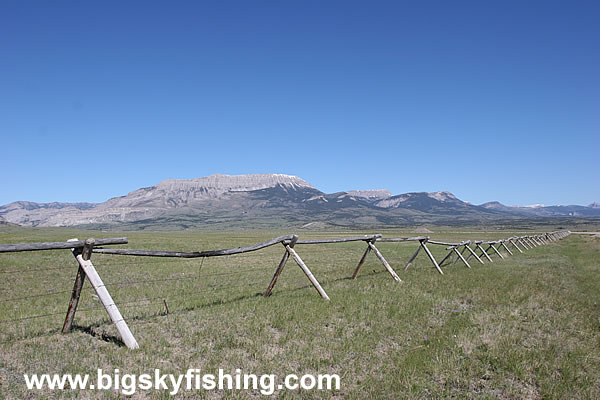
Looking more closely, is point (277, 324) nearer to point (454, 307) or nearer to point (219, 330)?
point (219, 330)

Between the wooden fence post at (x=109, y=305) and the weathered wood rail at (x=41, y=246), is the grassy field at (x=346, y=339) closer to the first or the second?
the wooden fence post at (x=109, y=305)

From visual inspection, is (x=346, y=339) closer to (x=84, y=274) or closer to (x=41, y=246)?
(x=84, y=274)

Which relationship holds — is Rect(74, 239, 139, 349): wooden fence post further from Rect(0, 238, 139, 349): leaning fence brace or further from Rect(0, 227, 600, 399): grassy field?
Rect(0, 227, 600, 399): grassy field

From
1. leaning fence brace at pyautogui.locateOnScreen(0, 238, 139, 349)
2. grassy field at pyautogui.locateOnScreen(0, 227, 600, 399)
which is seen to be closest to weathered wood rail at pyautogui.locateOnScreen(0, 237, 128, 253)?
leaning fence brace at pyautogui.locateOnScreen(0, 238, 139, 349)

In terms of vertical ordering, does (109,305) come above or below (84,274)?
below

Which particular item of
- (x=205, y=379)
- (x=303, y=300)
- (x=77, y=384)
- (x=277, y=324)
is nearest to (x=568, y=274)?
(x=303, y=300)

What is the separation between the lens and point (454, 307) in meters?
10.0

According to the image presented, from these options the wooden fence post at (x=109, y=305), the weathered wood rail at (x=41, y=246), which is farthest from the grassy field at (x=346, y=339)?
the weathered wood rail at (x=41, y=246)

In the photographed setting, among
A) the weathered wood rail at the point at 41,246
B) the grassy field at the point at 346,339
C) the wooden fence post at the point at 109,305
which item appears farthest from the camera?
the weathered wood rail at the point at 41,246

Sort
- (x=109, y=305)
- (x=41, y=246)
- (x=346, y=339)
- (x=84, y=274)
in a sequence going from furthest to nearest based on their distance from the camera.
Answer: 1. (x=84, y=274)
2. (x=346, y=339)
3. (x=109, y=305)
4. (x=41, y=246)

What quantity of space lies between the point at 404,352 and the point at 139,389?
454 cm

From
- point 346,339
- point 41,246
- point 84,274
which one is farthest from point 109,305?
point 346,339

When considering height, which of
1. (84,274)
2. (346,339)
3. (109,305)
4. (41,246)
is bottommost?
(346,339)

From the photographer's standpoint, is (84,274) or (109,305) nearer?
(109,305)
